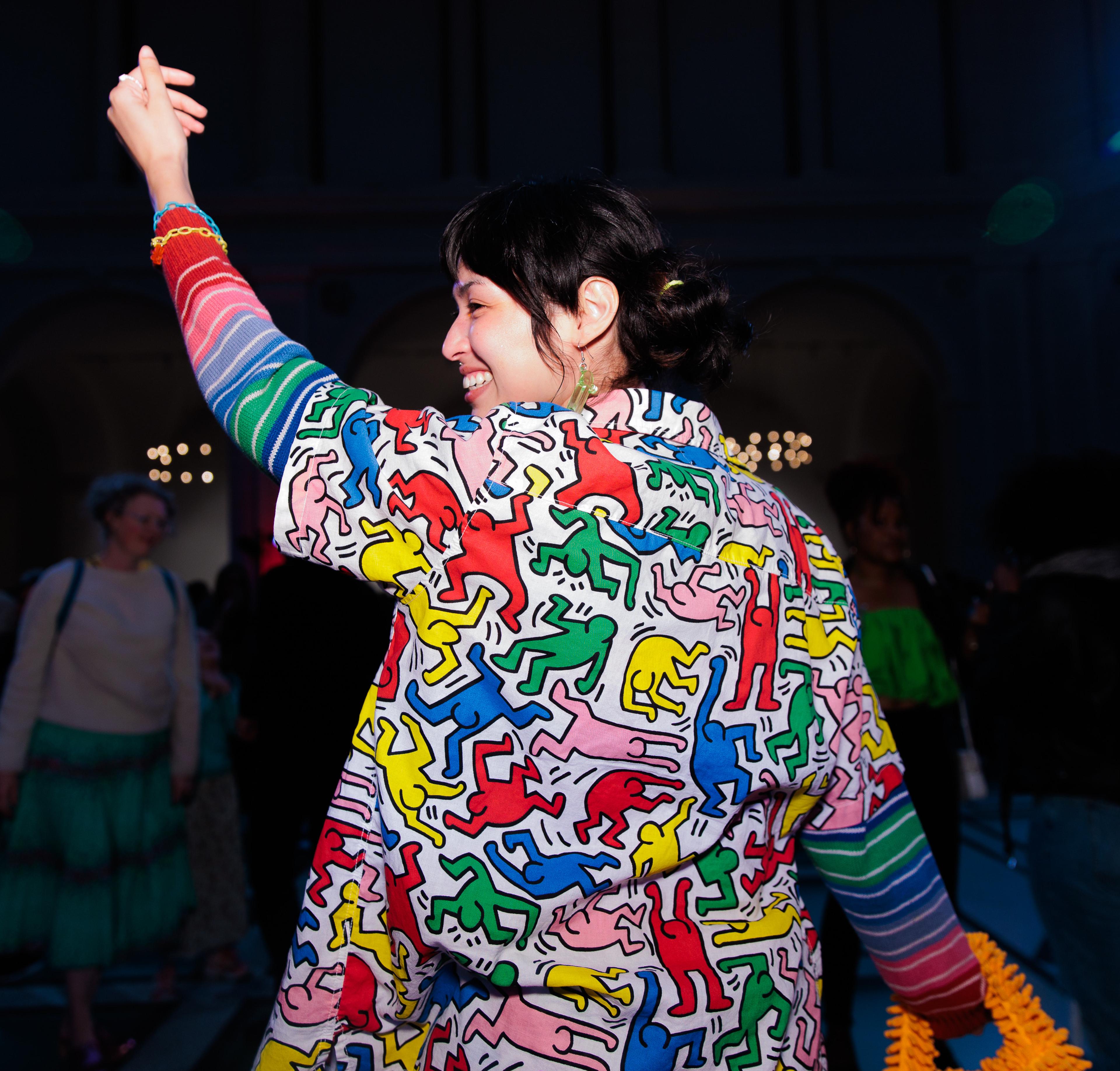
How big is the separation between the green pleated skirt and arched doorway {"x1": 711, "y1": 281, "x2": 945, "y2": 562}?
9.79 meters

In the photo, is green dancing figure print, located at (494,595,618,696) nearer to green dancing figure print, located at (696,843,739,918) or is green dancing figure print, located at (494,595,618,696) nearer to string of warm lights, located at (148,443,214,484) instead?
green dancing figure print, located at (696,843,739,918)

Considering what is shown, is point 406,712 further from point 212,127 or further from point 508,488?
point 212,127

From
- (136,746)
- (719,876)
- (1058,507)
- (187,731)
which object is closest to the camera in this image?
(719,876)

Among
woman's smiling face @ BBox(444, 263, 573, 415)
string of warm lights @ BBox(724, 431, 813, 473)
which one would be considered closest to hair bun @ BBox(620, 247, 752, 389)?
woman's smiling face @ BBox(444, 263, 573, 415)

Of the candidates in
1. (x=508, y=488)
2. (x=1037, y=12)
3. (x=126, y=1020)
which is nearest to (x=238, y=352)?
(x=508, y=488)

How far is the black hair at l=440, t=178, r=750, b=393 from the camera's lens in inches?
34.3

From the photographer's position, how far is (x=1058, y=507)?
2.16 m

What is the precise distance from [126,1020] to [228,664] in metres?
2.15

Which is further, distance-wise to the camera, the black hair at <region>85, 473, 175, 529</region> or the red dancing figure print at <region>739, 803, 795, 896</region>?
the black hair at <region>85, 473, 175, 529</region>

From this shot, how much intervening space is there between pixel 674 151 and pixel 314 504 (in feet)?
32.1

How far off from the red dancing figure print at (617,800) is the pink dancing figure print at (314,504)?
11.1 inches

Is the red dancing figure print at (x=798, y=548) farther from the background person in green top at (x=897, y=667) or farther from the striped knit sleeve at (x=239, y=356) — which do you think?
the background person in green top at (x=897, y=667)

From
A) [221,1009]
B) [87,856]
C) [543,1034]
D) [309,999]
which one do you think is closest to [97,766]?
[87,856]

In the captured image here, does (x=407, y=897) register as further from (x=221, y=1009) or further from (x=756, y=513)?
(x=221, y=1009)
